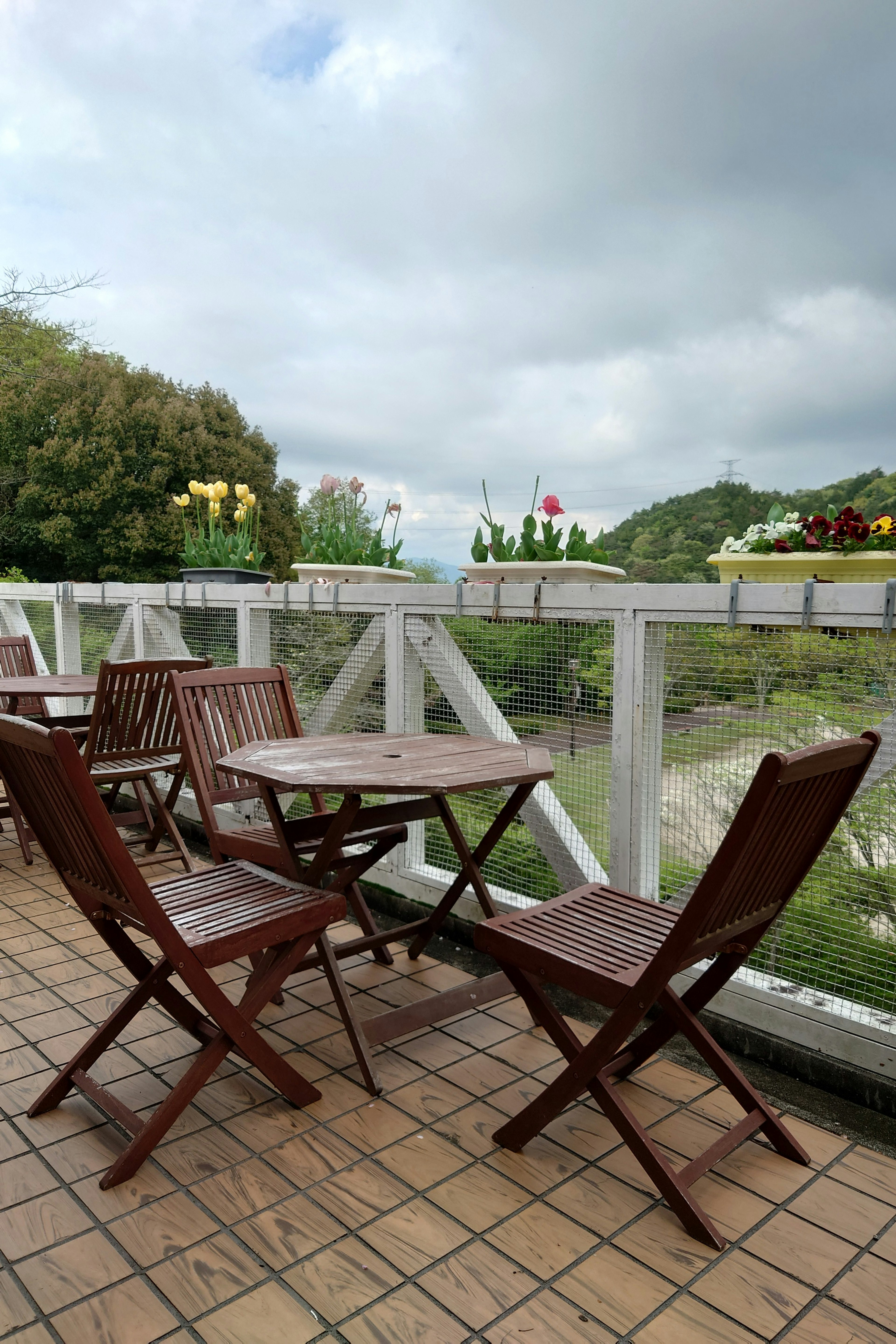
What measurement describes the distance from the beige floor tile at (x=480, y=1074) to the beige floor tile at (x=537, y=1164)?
259 mm

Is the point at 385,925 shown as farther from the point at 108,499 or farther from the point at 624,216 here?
the point at 624,216

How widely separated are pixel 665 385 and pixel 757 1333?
68985mm

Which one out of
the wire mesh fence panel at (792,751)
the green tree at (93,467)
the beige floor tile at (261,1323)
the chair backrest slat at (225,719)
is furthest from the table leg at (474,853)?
the green tree at (93,467)

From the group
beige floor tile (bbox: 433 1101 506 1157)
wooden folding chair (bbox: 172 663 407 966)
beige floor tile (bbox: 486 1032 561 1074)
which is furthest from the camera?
wooden folding chair (bbox: 172 663 407 966)

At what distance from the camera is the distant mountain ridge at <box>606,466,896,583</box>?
1844cm

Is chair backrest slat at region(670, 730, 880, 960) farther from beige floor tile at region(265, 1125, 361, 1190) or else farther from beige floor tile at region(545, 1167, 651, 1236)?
beige floor tile at region(265, 1125, 361, 1190)

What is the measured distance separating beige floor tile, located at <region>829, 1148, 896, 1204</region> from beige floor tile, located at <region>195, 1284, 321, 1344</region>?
1255 mm

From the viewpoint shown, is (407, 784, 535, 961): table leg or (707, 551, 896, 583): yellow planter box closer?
(707, 551, 896, 583): yellow planter box

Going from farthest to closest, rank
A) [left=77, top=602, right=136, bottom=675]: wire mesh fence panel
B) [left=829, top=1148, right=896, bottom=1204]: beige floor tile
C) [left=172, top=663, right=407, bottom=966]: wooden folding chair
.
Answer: [left=77, top=602, right=136, bottom=675]: wire mesh fence panel → [left=172, top=663, right=407, bottom=966]: wooden folding chair → [left=829, top=1148, right=896, bottom=1204]: beige floor tile

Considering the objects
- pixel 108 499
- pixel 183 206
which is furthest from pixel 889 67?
pixel 108 499

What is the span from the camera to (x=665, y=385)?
65.2 m

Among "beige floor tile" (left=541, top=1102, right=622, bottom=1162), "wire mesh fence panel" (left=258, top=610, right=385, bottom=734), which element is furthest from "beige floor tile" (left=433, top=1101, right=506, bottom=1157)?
"wire mesh fence panel" (left=258, top=610, right=385, bottom=734)

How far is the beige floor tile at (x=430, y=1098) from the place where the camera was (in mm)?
2363

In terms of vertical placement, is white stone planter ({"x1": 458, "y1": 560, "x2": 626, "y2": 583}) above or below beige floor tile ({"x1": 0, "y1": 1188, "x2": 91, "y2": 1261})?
above
